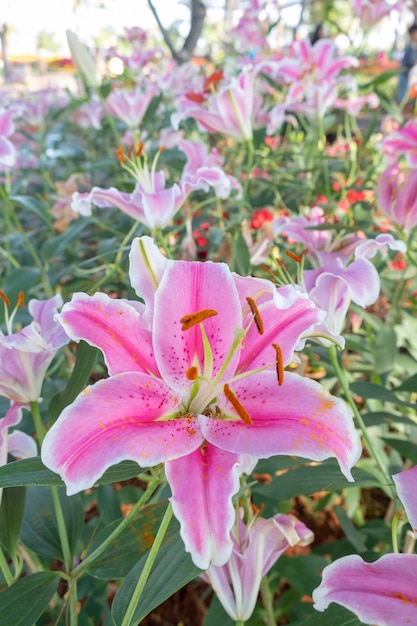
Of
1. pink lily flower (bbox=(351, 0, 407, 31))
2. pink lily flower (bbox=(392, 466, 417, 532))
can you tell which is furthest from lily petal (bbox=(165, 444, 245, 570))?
pink lily flower (bbox=(351, 0, 407, 31))

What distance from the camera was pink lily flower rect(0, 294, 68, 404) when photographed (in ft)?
1.71

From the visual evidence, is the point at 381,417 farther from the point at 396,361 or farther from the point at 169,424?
the point at 169,424

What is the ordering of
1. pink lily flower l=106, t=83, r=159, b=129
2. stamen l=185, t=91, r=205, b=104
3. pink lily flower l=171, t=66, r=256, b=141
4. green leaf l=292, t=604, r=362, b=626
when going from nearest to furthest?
green leaf l=292, t=604, r=362, b=626 → pink lily flower l=171, t=66, r=256, b=141 → stamen l=185, t=91, r=205, b=104 → pink lily flower l=106, t=83, r=159, b=129

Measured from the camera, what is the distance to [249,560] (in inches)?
23.8

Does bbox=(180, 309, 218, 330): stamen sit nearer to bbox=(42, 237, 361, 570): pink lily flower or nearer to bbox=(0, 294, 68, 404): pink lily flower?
bbox=(42, 237, 361, 570): pink lily flower

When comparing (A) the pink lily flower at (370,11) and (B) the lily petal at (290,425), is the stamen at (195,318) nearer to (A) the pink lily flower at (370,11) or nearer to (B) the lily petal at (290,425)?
(B) the lily petal at (290,425)

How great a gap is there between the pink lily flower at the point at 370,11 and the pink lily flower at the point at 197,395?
6.24ft

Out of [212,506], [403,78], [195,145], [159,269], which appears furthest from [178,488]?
[403,78]

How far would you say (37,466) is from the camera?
46 cm

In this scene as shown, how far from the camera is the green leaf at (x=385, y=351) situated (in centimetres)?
103

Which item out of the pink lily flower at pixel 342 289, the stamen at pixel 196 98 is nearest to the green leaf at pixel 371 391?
the pink lily flower at pixel 342 289

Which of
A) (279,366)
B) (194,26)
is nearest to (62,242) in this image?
(279,366)

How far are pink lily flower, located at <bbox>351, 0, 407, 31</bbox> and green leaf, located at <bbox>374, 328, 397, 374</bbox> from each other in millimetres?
1426

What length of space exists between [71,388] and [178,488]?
202 mm
